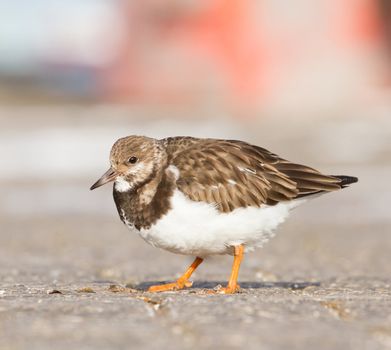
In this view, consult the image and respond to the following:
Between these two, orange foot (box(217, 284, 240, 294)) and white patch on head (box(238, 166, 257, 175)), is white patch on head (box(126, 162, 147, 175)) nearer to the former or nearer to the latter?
white patch on head (box(238, 166, 257, 175))

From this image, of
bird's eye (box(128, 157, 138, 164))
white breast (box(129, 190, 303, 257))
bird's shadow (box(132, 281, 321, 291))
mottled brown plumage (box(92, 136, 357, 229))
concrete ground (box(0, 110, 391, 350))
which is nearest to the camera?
concrete ground (box(0, 110, 391, 350))

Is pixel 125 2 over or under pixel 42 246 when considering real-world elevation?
over

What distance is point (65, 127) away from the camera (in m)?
21.9

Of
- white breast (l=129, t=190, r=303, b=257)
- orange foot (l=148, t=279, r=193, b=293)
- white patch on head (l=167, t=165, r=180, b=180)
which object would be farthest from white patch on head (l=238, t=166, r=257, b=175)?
orange foot (l=148, t=279, r=193, b=293)

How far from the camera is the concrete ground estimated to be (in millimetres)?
3516

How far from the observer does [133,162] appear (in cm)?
538

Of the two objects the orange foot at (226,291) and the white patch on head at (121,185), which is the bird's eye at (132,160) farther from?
the orange foot at (226,291)

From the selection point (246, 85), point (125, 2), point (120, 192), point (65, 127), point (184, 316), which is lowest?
point (184, 316)

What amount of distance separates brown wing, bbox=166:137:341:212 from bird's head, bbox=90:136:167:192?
100 mm

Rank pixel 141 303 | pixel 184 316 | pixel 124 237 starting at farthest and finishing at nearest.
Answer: pixel 124 237, pixel 141 303, pixel 184 316

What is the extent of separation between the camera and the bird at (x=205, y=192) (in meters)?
4.98

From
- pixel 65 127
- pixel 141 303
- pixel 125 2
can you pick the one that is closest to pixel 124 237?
pixel 141 303

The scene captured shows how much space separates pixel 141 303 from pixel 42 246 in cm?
452

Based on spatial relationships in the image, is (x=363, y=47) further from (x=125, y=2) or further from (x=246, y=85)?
(x=125, y=2)
